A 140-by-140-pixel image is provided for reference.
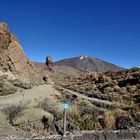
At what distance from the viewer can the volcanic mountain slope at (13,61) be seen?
5138 cm

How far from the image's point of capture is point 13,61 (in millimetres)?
54656

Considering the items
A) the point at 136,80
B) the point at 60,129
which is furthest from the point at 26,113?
the point at 136,80

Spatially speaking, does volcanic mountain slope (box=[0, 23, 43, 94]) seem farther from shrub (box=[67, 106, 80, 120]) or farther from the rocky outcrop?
shrub (box=[67, 106, 80, 120])

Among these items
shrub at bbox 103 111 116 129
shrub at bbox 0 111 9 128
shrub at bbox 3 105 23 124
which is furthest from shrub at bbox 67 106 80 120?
shrub at bbox 0 111 9 128

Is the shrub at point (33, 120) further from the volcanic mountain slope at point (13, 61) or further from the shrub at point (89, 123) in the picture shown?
the volcanic mountain slope at point (13, 61)

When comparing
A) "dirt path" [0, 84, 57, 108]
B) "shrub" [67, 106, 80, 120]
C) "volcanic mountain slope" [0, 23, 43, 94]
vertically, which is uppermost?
"volcanic mountain slope" [0, 23, 43, 94]

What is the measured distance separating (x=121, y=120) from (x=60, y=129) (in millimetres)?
3245

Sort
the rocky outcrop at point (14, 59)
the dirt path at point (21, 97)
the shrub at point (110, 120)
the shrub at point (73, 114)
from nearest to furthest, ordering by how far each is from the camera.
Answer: the shrub at point (110, 120) < the shrub at point (73, 114) < the dirt path at point (21, 97) < the rocky outcrop at point (14, 59)

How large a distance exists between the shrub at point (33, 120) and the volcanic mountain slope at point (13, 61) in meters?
31.4

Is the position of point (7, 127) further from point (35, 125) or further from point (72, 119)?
point (72, 119)

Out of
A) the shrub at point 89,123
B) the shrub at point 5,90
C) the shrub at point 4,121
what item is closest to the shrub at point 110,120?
the shrub at point 89,123

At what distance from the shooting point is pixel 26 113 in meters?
16.9

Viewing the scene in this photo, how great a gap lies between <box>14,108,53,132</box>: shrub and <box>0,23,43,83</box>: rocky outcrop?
1313 inches

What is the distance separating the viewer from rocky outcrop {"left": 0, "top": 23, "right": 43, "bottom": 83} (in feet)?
172
